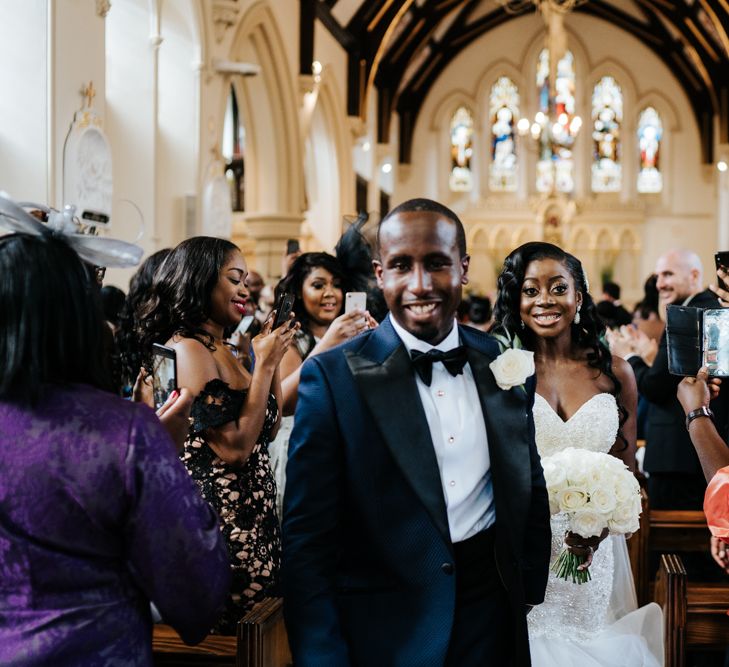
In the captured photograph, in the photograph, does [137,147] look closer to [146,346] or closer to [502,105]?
[146,346]

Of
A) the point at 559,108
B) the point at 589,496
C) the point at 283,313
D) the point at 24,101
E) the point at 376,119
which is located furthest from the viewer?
the point at 559,108

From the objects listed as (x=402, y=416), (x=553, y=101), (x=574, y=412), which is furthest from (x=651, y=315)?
(x=553, y=101)

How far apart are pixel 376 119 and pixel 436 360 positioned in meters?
19.4

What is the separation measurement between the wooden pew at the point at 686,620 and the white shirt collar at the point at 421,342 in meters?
1.04

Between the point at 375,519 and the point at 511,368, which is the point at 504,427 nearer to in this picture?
the point at 511,368

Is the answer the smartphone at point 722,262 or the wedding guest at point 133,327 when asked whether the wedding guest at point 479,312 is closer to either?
the wedding guest at point 133,327

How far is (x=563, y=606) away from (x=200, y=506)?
1.64m

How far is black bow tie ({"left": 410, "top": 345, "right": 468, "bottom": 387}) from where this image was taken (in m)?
1.93

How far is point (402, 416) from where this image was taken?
1.90m

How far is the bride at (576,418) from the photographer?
291 cm

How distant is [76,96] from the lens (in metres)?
6.93

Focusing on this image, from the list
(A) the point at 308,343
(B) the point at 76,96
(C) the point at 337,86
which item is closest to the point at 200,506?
(A) the point at 308,343

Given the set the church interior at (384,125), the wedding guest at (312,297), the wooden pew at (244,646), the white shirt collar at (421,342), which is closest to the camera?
the white shirt collar at (421,342)

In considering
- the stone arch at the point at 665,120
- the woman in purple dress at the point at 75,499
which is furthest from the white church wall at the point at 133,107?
the stone arch at the point at 665,120
